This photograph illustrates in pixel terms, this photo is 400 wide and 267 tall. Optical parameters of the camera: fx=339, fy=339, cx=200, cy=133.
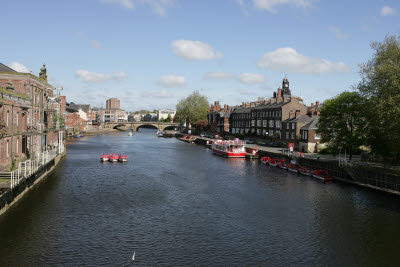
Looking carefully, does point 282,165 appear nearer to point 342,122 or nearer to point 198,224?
point 342,122

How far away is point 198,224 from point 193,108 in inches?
6156

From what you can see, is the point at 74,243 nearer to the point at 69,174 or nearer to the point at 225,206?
the point at 225,206

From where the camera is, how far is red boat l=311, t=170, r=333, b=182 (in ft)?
187

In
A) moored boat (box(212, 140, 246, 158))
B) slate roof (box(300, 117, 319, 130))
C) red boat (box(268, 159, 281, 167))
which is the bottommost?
red boat (box(268, 159, 281, 167))

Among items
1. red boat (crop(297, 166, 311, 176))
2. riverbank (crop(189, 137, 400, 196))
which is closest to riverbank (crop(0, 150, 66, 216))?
red boat (crop(297, 166, 311, 176))

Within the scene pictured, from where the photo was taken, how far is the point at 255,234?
103 ft

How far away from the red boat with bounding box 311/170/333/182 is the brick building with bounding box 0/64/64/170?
154 feet

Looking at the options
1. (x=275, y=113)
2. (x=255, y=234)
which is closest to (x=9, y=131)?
(x=255, y=234)

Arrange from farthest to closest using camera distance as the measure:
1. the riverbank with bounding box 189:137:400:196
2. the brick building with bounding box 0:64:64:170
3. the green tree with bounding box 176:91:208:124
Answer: the green tree with bounding box 176:91:208:124
the riverbank with bounding box 189:137:400:196
the brick building with bounding box 0:64:64:170

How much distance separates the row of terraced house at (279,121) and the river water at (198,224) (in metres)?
31.3

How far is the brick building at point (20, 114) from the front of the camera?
41.9 metres

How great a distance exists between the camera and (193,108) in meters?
188

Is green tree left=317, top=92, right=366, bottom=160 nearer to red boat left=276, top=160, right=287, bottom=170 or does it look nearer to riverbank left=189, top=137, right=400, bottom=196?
riverbank left=189, top=137, right=400, bottom=196

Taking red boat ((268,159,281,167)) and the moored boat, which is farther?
the moored boat
